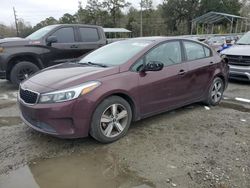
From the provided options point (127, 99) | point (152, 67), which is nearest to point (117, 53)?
point (152, 67)

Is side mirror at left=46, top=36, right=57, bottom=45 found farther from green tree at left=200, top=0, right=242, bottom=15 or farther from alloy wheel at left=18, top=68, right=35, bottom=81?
green tree at left=200, top=0, right=242, bottom=15

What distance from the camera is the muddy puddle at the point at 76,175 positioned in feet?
10.1

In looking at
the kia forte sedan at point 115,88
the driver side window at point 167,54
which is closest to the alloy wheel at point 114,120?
the kia forte sedan at point 115,88

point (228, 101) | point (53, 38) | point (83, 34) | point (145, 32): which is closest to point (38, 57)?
point (53, 38)

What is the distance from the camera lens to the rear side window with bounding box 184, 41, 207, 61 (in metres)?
5.31

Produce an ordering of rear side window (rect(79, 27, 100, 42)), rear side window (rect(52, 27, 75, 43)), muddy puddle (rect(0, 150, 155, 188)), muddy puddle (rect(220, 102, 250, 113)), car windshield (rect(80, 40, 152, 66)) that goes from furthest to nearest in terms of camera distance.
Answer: rear side window (rect(79, 27, 100, 42)) → rear side window (rect(52, 27, 75, 43)) → muddy puddle (rect(220, 102, 250, 113)) → car windshield (rect(80, 40, 152, 66)) → muddy puddle (rect(0, 150, 155, 188))

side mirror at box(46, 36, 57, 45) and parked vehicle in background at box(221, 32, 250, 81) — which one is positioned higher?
side mirror at box(46, 36, 57, 45)

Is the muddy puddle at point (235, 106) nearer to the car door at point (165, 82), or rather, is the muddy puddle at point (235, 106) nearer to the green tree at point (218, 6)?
the car door at point (165, 82)

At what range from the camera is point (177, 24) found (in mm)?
46969

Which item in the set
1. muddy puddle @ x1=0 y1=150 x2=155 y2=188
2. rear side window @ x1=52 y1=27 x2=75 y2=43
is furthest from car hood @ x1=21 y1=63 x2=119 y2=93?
rear side window @ x1=52 y1=27 x2=75 y2=43

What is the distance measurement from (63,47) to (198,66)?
4.48m

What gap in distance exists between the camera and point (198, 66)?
536cm

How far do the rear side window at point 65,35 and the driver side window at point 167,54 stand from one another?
4378 mm

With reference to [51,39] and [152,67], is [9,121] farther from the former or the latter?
[51,39]
